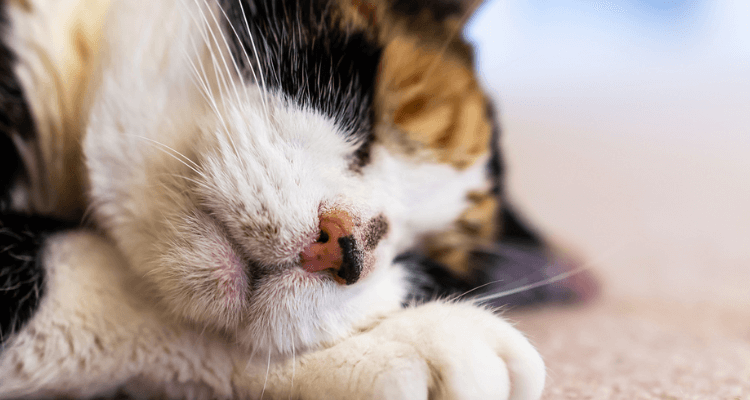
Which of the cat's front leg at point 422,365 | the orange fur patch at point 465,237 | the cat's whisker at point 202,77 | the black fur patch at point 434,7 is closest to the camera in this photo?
the cat's front leg at point 422,365

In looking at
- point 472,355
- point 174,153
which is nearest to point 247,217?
point 174,153

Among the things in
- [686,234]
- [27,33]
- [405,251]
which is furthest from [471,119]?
[686,234]

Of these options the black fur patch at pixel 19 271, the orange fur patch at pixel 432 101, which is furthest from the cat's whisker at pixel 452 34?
the black fur patch at pixel 19 271

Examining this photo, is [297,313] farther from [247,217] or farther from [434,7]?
[434,7]

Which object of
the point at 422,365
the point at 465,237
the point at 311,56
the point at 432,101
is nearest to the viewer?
the point at 422,365

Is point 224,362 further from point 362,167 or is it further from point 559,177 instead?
point 559,177

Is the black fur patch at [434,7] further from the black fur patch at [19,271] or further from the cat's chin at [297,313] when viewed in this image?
the black fur patch at [19,271]

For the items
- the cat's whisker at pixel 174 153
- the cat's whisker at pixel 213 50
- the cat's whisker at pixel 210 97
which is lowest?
the cat's whisker at pixel 174 153
